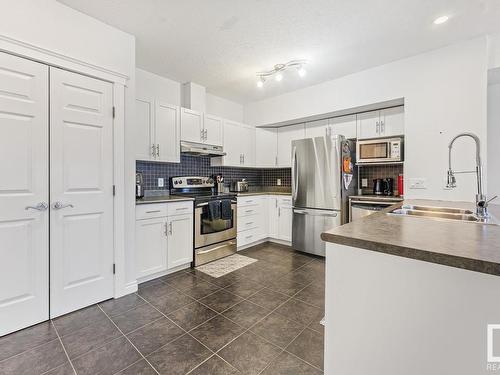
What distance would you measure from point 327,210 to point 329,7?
2.42 meters

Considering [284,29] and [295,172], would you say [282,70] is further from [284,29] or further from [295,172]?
[295,172]

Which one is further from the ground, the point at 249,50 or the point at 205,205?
the point at 249,50

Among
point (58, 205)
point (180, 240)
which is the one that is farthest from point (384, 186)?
point (58, 205)

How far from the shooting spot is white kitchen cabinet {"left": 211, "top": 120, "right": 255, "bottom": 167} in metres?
4.07

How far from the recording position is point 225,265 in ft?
10.8

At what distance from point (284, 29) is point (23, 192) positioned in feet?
8.81

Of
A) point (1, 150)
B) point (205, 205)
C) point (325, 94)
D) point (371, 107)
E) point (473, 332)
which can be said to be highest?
point (325, 94)

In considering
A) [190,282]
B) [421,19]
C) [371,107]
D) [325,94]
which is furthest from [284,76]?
[190,282]

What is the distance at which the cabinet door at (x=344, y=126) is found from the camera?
3633 millimetres

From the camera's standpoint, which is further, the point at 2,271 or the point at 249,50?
the point at 249,50

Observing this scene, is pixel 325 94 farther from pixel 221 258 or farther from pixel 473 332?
pixel 473 332

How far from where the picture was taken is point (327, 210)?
3.54 m

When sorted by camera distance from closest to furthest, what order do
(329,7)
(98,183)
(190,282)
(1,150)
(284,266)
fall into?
1. (1,150)
2. (329,7)
3. (98,183)
4. (190,282)
5. (284,266)

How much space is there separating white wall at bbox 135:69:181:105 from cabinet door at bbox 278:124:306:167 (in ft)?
6.28
